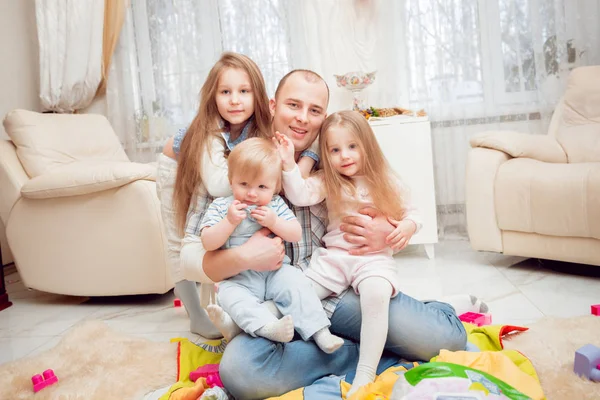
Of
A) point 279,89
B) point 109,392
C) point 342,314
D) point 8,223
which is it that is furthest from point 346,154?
point 8,223

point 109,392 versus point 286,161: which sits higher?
point 286,161

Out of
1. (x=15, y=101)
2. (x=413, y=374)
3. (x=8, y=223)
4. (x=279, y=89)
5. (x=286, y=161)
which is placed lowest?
(x=413, y=374)

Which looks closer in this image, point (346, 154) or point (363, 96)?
point (346, 154)

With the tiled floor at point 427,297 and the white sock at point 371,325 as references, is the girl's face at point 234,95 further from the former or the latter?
the tiled floor at point 427,297

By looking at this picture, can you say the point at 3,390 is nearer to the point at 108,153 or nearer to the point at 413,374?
the point at 413,374

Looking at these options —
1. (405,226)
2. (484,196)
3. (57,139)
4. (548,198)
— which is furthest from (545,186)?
(57,139)

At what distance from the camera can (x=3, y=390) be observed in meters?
1.50

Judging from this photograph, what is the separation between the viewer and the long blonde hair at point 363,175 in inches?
55.6

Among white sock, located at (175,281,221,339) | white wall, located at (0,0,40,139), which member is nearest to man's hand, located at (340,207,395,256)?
white sock, located at (175,281,221,339)

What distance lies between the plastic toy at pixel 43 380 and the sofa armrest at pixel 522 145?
1.92 meters

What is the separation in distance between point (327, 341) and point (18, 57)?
3035 millimetres

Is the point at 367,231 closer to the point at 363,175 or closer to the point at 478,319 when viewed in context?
the point at 363,175

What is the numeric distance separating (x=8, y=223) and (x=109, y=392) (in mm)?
1413

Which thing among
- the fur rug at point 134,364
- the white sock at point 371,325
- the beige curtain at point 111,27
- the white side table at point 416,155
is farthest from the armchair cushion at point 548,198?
the beige curtain at point 111,27
